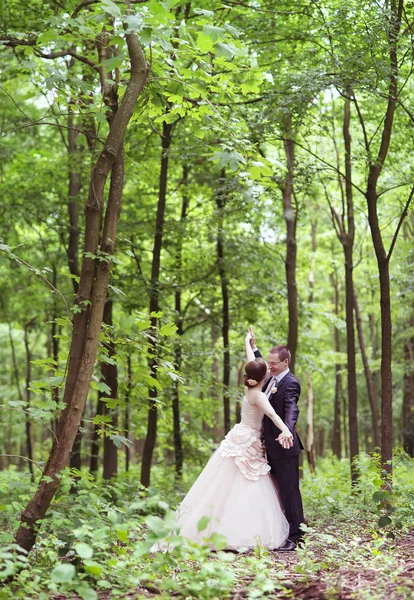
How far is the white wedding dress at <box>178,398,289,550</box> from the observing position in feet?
23.1

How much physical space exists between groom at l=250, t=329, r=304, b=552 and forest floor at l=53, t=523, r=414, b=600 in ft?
3.97

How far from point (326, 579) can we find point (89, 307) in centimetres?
264

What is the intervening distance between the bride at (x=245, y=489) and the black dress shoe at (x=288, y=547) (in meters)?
0.06

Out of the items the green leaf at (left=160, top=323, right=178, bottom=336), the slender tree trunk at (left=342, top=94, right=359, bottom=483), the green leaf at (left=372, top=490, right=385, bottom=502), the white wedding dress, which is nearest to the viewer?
the green leaf at (left=160, top=323, right=178, bottom=336)

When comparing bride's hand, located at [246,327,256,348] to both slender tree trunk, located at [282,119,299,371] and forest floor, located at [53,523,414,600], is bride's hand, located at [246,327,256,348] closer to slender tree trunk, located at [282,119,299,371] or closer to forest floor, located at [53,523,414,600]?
forest floor, located at [53,523,414,600]

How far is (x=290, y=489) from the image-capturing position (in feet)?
24.2

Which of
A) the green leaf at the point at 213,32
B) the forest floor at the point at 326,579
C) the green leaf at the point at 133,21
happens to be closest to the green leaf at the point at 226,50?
the green leaf at the point at 213,32

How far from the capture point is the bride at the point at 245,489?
23.1 ft

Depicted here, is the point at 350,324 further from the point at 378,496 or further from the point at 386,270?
the point at 378,496

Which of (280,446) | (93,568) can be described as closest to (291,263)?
(280,446)

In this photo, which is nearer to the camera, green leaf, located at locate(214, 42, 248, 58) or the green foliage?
the green foliage

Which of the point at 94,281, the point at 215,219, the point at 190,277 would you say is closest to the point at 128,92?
the point at 94,281

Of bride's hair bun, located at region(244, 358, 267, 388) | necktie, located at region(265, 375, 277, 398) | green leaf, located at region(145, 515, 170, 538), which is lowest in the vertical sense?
green leaf, located at region(145, 515, 170, 538)

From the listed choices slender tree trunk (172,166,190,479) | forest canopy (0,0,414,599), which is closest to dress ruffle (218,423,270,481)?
forest canopy (0,0,414,599)
